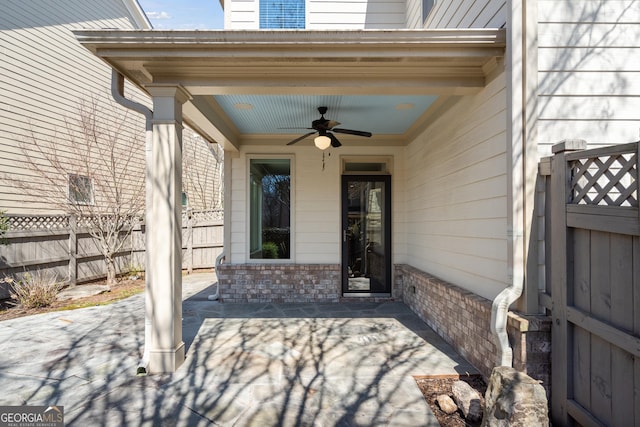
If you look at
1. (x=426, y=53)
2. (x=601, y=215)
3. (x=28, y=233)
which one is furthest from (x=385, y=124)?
(x=28, y=233)

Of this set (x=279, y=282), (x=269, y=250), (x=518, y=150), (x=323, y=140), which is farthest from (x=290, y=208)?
(x=518, y=150)

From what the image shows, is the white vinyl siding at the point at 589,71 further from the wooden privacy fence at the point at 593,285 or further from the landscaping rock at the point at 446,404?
the landscaping rock at the point at 446,404

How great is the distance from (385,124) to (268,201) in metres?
2.33

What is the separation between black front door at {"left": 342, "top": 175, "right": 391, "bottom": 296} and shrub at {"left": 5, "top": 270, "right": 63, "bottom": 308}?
179 inches

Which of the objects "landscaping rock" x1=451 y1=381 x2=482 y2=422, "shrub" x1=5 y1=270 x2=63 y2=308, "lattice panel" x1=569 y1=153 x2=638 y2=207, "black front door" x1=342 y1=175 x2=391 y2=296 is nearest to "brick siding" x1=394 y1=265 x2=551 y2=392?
"landscaping rock" x1=451 y1=381 x2=482 y2=422

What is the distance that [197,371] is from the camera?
9.11 feet

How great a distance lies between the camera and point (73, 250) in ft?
19.1

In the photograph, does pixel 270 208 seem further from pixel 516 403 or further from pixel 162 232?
pixel 516 403

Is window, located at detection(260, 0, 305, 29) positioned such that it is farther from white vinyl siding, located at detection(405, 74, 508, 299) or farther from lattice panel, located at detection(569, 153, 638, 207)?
lattice panel, located at detection(569, 153, 638, 207)

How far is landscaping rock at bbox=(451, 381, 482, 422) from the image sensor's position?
2154 millimetres

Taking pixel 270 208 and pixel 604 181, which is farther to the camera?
pixel 270 208

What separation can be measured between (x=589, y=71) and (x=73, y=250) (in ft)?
24.9

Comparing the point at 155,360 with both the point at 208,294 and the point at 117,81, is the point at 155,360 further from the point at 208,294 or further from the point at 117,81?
the point at 208,294

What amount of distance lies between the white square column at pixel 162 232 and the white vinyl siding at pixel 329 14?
2.80 meters
